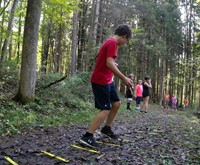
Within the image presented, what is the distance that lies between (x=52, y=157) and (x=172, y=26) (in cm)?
3560

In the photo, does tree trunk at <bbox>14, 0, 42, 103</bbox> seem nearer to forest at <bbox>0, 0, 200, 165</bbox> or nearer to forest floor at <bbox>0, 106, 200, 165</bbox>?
A: forest at <bbox>0, 0, 200, 165</bbox>

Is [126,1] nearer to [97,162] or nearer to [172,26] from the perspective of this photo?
[172,26]

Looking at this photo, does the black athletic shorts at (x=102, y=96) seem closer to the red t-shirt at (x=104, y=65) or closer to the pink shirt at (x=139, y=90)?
the red t-shirt at (x=104, y=65)

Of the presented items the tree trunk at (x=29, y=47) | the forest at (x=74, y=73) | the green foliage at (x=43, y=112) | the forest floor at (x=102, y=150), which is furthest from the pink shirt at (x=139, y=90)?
the forest floor at (x=102, y=150)

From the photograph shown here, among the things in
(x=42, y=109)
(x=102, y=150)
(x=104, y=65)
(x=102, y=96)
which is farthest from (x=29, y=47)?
(x=102, y=150)

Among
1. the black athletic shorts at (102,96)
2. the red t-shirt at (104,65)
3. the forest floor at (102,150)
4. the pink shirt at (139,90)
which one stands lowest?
the forest floor at (102,150)

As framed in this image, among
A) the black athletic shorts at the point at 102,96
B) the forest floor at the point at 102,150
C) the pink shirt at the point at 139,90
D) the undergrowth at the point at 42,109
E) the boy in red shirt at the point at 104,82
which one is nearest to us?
the forest floor at the point at 102,150

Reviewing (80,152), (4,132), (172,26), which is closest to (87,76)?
(4,132)

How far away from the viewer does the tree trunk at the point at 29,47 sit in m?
9.79

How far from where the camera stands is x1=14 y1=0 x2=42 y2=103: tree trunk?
9.79m

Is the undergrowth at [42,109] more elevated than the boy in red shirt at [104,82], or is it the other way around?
the boy in red shirt at [104,82]

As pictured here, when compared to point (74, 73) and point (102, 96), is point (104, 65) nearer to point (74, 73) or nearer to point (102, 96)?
point (102, 96)

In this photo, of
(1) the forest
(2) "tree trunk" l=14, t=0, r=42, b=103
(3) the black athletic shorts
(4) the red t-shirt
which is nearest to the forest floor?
(1) the forest

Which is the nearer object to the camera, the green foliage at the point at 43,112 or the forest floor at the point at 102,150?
the forest floor at the point at 102,150
